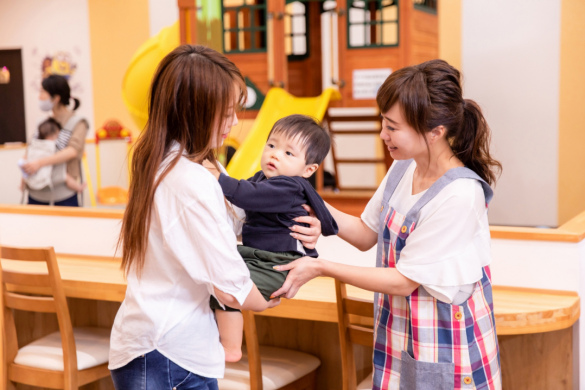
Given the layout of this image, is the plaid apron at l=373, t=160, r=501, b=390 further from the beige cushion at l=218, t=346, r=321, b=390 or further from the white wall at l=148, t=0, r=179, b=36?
the white wall at l=148, t=0, r=179, b=36

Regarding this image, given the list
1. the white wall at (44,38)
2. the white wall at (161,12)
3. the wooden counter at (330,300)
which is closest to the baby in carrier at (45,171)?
the wooden counter at (330,300)

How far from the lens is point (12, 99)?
11.0 metres

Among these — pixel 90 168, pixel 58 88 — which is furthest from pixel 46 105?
pixel 90 168

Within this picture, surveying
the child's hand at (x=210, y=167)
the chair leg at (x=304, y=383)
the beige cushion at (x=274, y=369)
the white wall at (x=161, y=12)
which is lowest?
the chair leg at (x=304, y=383)

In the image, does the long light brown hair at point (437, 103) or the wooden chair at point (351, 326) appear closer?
the long light brown hair at point (437, 103)

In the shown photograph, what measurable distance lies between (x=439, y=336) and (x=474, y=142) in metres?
0.53

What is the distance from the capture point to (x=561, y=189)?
8031mm

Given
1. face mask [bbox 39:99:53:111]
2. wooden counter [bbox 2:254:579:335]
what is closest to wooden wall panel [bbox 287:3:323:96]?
face mask [bbox 39:99:53:111]

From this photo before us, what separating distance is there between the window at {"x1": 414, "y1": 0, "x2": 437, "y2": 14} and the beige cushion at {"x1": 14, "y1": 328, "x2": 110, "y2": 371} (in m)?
4.50

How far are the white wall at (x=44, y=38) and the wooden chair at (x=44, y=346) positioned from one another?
8043 millimetres

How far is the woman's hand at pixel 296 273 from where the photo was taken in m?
1.71

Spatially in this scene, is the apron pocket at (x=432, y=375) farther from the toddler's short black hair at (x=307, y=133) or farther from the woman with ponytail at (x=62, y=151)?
the woman with ponytail at (x=62, y=151)

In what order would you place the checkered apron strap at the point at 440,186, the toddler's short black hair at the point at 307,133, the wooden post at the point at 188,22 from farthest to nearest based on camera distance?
the wooden post at the point at 188,22 < the toddler's short black hair at the point at 307,133 < the checkered apron strap at the point at 440,186

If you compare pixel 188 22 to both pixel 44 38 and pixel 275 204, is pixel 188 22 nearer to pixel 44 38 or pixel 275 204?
pixel 275 204
